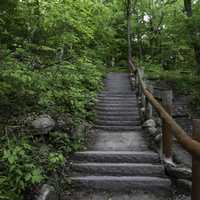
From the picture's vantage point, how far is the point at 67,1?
27.7ft

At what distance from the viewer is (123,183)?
489 centimetres

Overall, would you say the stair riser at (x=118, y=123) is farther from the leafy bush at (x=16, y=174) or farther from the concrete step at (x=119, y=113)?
the leafy bush at (x=16, y=174)

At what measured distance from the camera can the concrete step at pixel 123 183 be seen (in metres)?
4.83

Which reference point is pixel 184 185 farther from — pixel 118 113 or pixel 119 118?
pixel 118 113

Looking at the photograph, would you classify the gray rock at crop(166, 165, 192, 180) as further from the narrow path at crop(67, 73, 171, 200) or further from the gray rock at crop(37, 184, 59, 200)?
the gray rock at crop(37, 184, 59, 200)

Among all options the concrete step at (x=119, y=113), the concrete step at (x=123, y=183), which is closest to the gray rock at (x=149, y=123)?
the concrete step at (x=119, y=113)

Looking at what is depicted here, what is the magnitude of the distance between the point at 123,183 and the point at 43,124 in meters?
1.83

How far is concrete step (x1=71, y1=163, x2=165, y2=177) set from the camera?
521 cm

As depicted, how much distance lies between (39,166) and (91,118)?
13.5ft

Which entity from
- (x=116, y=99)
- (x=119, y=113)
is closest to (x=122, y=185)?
(x=119, y=113)

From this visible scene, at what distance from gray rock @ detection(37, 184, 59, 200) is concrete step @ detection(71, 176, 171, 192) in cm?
61

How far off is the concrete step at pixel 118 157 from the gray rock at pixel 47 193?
4.73 ft

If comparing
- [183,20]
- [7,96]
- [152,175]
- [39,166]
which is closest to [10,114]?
[7,96]

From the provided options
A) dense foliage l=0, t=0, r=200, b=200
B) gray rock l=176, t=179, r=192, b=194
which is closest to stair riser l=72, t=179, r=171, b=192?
gray rock l=176, t=179, r=192, b=194
